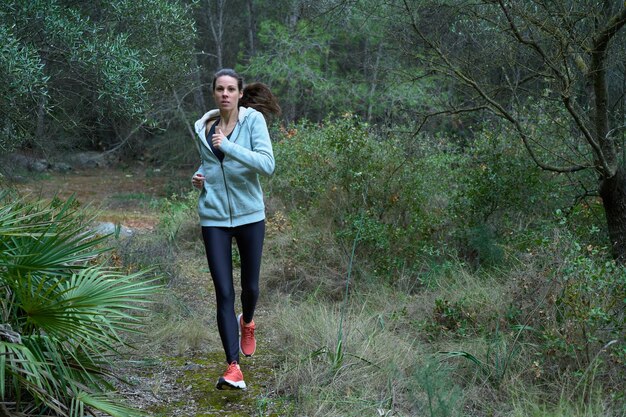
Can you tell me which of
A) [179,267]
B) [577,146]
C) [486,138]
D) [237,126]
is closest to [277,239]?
[179,267]

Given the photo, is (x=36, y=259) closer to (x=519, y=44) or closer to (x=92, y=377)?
(x=92, y=377)

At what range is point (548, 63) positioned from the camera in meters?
6.34

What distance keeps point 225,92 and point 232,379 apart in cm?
197

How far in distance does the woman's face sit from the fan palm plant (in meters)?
1.33

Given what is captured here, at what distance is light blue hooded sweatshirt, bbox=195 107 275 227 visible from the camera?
5008 millimetres

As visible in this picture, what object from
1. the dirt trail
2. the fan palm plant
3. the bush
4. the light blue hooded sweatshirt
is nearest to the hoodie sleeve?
the light blue hooded sweatshirt

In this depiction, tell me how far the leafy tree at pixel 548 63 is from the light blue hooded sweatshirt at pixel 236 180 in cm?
266

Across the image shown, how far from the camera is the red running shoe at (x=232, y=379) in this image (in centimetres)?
506

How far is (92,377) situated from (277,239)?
17.4 ft

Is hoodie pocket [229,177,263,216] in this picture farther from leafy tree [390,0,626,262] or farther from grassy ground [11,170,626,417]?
leafy tree [390,0,626,262]

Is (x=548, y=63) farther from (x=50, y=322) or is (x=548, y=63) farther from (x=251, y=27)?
(x=251, y=27)

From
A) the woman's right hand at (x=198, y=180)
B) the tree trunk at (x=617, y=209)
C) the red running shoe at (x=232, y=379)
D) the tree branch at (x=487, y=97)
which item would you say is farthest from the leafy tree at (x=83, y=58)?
the tree trunk at (x=617, y=209)

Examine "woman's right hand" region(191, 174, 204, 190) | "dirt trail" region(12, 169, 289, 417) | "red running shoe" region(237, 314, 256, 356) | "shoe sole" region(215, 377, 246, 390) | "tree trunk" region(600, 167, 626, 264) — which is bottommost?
"dirt trail" region(12, 169, 289, 417)

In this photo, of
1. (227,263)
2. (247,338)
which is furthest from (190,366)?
(227,263)
